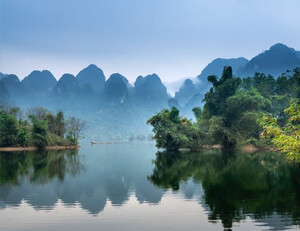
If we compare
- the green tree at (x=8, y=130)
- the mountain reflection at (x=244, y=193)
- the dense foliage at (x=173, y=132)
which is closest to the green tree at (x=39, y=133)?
the green tree at (x=8, y=130)

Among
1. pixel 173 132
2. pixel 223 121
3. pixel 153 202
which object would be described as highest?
pixel 223 121

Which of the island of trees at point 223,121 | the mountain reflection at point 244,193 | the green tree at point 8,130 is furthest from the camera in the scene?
the green tree at point 8,130

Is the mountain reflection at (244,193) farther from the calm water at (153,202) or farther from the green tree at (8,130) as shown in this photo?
the green tree at (8,130)

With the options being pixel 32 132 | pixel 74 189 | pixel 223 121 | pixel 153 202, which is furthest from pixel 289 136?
pixel 32 132

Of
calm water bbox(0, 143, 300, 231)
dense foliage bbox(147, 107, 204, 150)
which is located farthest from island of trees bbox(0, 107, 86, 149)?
calm water bbox(0, 143, 300, 231)

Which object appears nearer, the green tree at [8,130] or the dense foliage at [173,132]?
the dense foliage at [173,132]

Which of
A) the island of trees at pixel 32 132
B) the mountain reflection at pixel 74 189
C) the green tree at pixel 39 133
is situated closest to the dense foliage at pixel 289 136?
the mountain reflection at pixel 74 189

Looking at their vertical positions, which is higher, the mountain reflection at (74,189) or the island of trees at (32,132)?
the island of trees at (32,132)

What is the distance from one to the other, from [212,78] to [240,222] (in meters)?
52.7

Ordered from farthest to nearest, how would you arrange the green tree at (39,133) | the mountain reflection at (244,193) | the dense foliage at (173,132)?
the green tree at (39,133)
the dense foliage at (173,132)
the mountain reflection at (244,193)

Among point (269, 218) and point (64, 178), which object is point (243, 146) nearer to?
point (64, 178)

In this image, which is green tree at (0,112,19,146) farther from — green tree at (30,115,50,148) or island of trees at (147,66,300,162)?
island of trees at (147,66,300,162)

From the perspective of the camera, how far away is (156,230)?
992 centimetres

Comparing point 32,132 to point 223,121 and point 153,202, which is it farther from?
point 153,202
